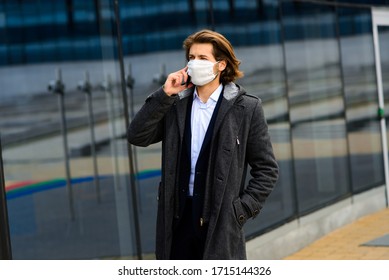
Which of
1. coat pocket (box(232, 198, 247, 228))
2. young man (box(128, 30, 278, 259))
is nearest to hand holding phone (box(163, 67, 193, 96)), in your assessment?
young man (box(128, 30, 278, 259))

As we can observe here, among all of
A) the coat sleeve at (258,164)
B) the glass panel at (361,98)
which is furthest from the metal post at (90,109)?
the glass panel at (361,98)

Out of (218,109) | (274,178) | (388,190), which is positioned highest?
(218,109)

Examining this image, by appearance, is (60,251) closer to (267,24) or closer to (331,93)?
(267,24)

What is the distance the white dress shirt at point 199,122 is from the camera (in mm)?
4539

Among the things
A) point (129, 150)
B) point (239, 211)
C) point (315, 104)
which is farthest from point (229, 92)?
point (315, 104)

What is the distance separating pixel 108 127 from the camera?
7078mm

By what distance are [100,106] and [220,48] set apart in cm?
246

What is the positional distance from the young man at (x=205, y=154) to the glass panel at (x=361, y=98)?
682 cm

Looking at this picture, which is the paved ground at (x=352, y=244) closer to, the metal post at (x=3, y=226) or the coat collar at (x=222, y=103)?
the metal post at (x=3, y=226)

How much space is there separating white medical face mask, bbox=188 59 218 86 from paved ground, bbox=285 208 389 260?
4288mm

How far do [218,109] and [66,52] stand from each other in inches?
92.7

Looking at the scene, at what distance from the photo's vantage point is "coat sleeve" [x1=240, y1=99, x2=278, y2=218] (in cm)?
462

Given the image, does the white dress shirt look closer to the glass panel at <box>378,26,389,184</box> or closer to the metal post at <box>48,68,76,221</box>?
the metal post at <box>48,68,76,221</box>
